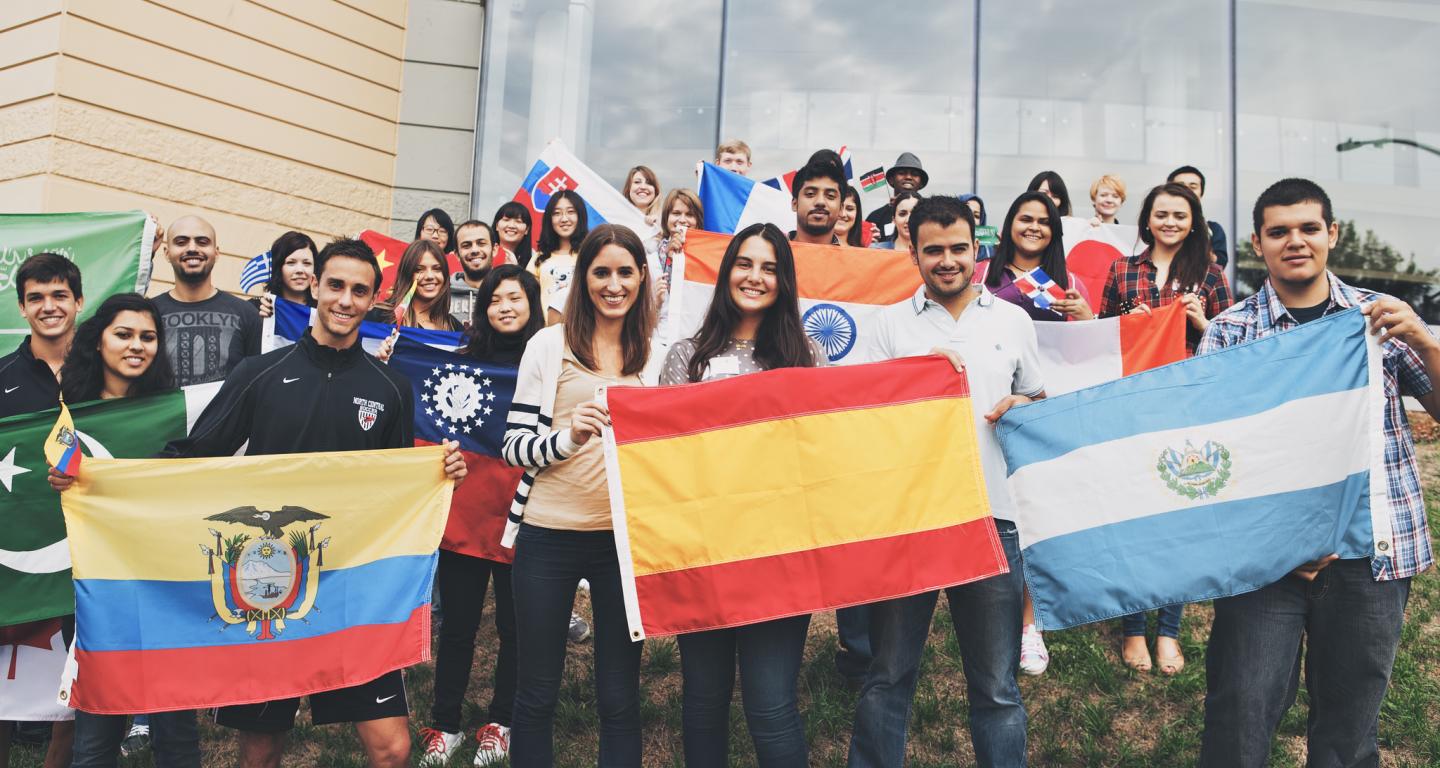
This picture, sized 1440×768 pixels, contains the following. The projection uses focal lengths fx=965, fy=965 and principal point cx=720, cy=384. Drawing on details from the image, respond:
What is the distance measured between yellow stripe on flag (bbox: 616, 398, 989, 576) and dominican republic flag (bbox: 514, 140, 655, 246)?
13.5ft

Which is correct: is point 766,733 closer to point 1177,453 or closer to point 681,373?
point 681,373

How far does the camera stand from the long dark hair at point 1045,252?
5.23m

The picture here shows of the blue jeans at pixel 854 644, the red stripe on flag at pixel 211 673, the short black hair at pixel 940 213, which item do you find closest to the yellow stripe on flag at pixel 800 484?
the short black hair at pixel 940 213

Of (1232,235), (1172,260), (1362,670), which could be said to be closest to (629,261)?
(1362,670)

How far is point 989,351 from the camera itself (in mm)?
3828

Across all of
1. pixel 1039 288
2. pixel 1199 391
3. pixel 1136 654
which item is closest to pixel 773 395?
pixel 1199 391

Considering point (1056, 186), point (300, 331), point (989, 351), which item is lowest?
point (989, 351)

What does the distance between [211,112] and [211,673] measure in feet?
28.8

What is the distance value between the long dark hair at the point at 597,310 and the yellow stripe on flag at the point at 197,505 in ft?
2.98

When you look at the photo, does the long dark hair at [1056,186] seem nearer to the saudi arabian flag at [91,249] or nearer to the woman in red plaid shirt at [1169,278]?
the woman in red plaid shirt at [1169,278]

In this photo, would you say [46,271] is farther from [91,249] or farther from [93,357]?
[91,249]

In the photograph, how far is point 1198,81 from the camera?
11.5 meters

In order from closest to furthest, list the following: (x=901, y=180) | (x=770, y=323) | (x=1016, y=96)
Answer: (x=770, y=323), (x=901, y=180), (x=1016, y=96)

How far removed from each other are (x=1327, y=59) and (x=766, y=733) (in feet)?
38.9
